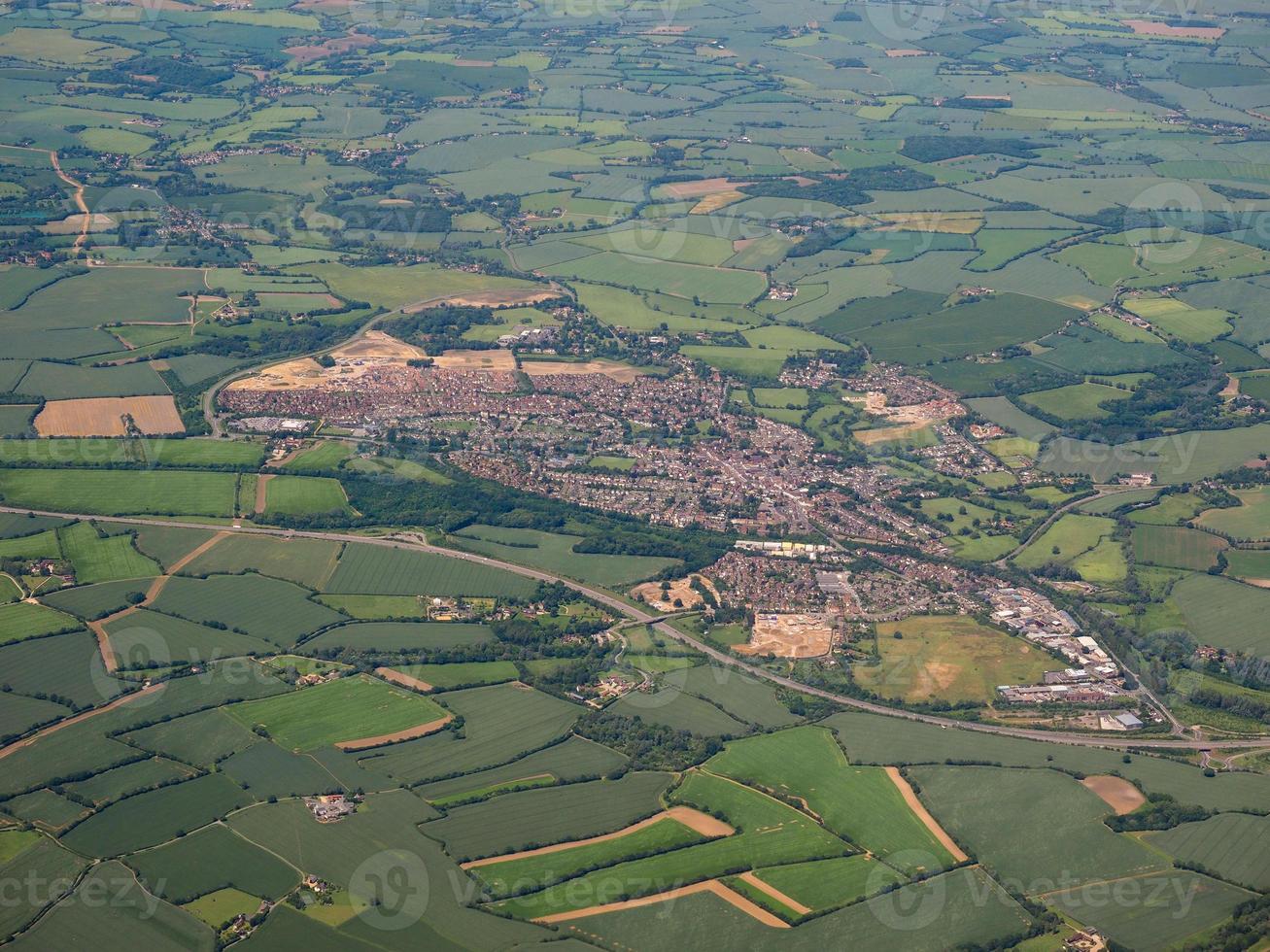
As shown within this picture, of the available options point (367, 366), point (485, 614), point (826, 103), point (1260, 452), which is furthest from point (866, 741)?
point (826, 103)

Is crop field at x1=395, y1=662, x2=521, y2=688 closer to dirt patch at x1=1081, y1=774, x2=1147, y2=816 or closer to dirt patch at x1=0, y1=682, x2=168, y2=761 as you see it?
dirt patch at x1=0, y1=682, x2=168, y2=761

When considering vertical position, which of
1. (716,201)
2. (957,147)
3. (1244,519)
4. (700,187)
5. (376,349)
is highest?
(957,147)

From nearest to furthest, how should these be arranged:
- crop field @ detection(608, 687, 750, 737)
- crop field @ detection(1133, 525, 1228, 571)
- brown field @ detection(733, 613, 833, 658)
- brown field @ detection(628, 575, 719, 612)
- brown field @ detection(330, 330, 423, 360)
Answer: crop field @ detection(608, 687, 750, 737) → brown field @ detection(733, 613, 833, 658) → brown field @ detection(628, 575, 719, 612) → crop field @ detection(1133, 525, 1228, 571) → brown field @ detection(330, 330, 423, 360)

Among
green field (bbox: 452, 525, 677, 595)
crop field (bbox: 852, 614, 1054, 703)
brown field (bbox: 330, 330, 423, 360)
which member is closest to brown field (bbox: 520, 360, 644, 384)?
brown field (bbox: 330, 330, 423, 360)

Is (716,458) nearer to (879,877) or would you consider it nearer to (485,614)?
(485,614)

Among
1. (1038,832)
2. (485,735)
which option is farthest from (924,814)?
(485,735)

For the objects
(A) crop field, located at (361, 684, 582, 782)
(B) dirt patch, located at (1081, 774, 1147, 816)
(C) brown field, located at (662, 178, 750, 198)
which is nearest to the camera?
(B) dirt patch, located at (1081, 774, 1147, 816)

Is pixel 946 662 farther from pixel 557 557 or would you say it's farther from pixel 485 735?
pixel 485 735
